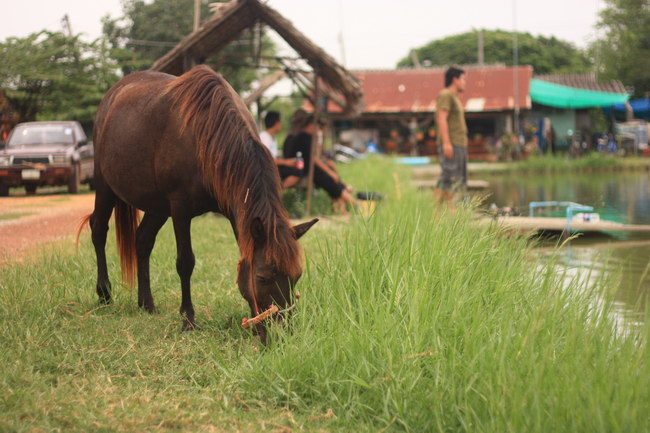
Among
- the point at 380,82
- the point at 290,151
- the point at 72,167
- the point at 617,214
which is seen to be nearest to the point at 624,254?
the point at 617,214

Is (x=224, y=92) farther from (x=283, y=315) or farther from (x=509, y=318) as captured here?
(x=509, y=318)

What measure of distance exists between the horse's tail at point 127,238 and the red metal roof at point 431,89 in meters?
30.3

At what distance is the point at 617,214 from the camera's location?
515 inches

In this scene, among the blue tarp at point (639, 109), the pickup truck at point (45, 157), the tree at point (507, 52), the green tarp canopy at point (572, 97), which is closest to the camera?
the pickup truck at point (45, 157)

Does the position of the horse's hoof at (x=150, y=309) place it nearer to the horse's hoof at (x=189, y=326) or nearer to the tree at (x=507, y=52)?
the horse's hoof at (x=189, y=326)

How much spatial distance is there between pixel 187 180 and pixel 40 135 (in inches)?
420

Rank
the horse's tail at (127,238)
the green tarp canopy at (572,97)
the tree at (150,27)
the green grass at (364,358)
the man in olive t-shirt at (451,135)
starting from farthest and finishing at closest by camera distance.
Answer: the green tarp canopy at (572,97) < the tree at (150,27) < the man in olive t-shirt at (451,135) < the horse's tail at (127,238) < the green grass at (364,358)

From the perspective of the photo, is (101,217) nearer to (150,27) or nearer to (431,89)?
(150,27)

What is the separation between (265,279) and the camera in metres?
4.34

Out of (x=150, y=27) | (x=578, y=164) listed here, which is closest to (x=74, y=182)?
(x=150, y=27)

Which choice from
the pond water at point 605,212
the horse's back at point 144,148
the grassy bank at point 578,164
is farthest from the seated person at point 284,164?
the grassy bank at point 578,164

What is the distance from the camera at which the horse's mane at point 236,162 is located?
435cm

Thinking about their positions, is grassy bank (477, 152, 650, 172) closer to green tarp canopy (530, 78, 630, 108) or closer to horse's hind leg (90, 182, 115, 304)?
green tarp canopy (530, 78, 630, 108)

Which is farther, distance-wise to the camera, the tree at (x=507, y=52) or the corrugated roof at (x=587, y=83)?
the tree at (x=507, y=52)
